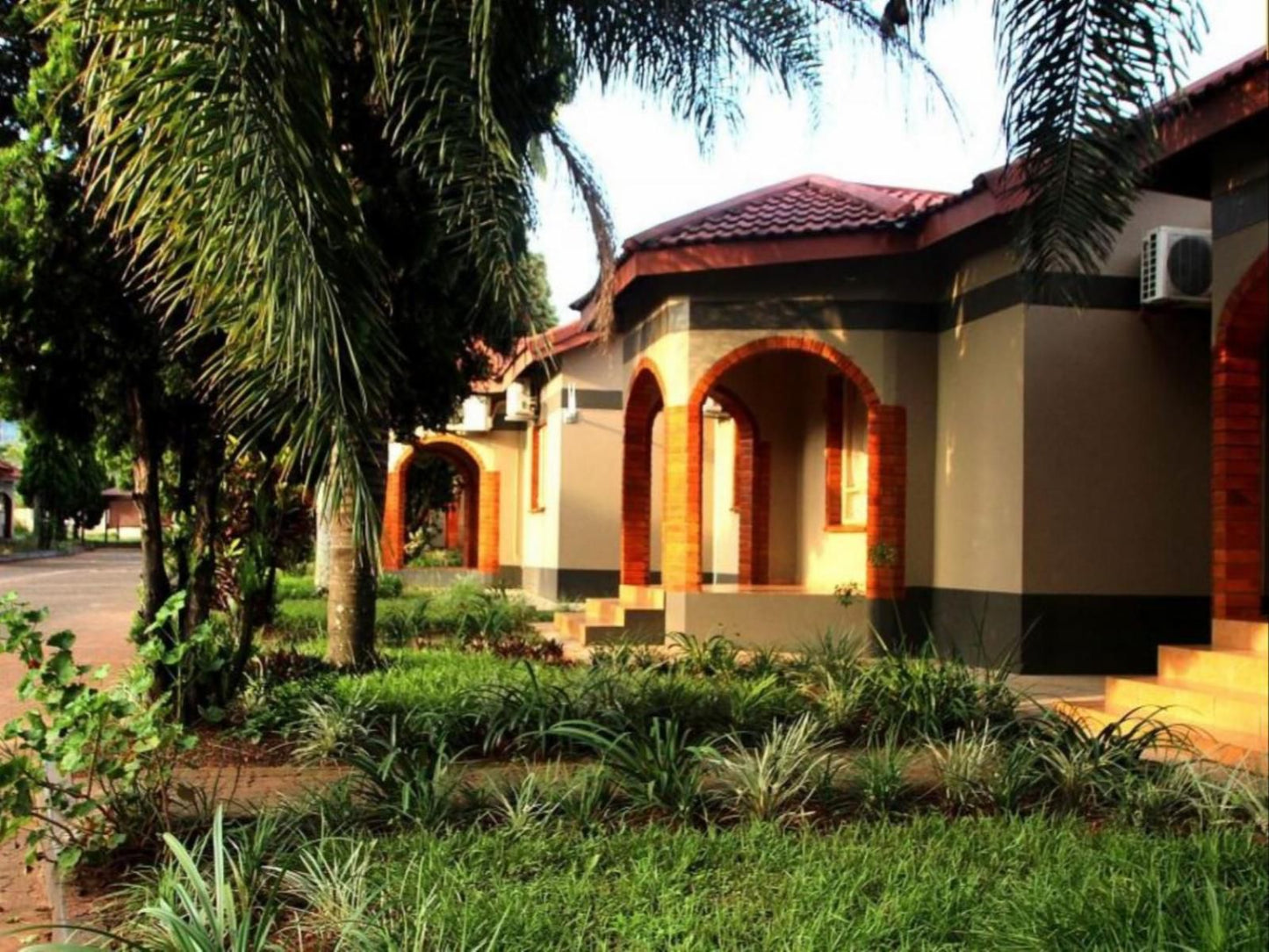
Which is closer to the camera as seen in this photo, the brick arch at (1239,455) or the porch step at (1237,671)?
the porch step at (1237,671)

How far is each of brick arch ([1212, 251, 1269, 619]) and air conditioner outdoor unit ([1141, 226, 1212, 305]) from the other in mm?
2222

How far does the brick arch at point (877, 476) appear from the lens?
1238cm

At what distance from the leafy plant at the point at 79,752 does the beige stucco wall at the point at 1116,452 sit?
25.7 feet

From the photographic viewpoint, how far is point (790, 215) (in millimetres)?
12570

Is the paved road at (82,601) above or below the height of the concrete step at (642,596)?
below

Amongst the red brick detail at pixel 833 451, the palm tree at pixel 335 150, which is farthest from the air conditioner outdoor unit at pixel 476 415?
the palm tree at pixel 335 150

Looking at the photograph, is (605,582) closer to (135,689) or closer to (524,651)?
(524,651)

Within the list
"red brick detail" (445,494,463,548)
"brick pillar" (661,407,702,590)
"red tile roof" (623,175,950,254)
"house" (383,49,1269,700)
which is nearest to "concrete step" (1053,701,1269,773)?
"house" (383,49,1269,700)

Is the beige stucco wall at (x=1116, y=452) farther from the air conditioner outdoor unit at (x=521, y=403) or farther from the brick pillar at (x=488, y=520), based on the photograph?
the brick pillar at (x=488, y=520)

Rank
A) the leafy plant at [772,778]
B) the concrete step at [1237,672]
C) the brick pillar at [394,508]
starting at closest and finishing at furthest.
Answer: the concrete step at [1237,672]
the leafy plant at [772,778]
the brick pillar at [394,508]

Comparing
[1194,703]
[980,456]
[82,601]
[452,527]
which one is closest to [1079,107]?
[1194,703]

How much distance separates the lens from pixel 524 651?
11.0 metres

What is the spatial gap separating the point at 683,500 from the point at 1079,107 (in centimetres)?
868

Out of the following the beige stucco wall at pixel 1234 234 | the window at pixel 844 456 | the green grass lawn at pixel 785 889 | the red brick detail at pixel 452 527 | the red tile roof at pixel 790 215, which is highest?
the red tile roof at pixel 790 215
